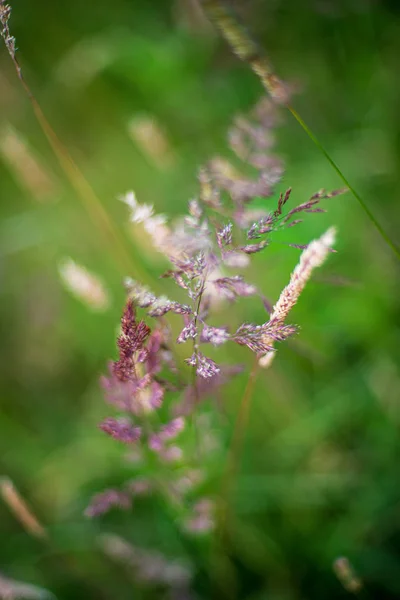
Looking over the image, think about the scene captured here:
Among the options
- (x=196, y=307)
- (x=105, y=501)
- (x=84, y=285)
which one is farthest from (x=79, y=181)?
(x=105, y=501)

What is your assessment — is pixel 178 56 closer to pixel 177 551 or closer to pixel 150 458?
pixel 150 458

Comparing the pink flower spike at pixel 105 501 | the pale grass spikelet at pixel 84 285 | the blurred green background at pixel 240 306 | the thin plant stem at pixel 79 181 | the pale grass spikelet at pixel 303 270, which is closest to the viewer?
the pale grass spikelet at pixel 303 270

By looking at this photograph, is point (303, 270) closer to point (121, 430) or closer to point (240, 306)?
point (121, 430)

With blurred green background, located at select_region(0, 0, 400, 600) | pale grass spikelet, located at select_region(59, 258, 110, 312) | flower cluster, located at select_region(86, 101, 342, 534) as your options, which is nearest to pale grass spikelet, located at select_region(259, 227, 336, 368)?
flower cluster, located at select_region(86, 101, 342, 534)

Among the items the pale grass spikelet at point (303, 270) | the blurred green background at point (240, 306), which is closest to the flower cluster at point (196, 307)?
the pale grass spikelet at point (303, 270)

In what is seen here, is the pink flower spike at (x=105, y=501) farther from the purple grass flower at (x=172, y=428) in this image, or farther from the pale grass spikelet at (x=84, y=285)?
the pale grass spikelet at (x=84, y=285)

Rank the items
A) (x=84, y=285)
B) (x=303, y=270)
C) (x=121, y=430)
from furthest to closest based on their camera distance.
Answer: (x=84, y=285) < (x=121, y=430) < (x=303, y=270)

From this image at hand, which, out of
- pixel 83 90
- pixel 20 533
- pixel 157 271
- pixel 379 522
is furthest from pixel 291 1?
pixel 20 533

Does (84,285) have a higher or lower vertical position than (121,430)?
higher
